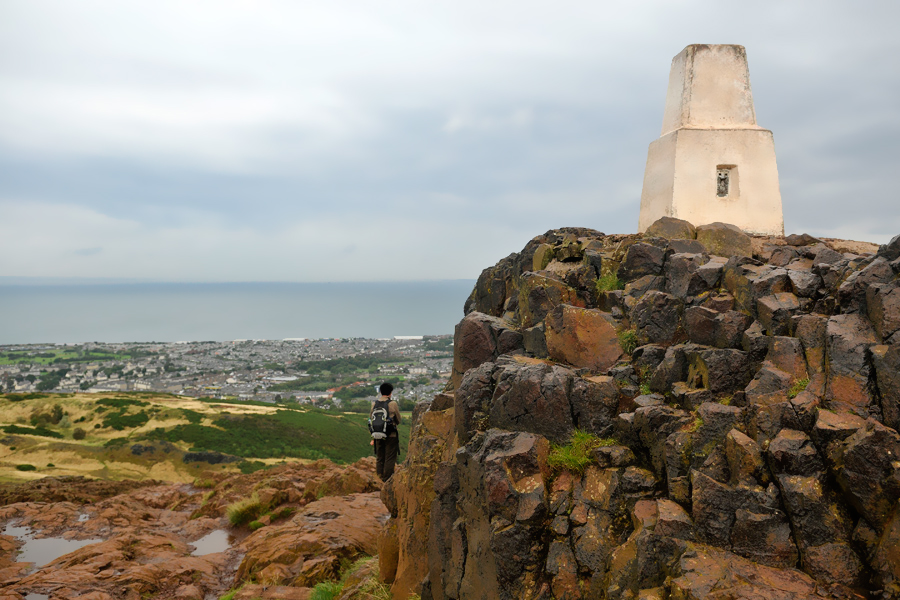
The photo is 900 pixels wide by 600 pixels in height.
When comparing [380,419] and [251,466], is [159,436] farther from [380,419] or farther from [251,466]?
[380,419]

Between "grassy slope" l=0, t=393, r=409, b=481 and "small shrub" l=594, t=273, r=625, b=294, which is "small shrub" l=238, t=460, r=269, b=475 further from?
"small shrub" l=594, t=273, r=625, b=294

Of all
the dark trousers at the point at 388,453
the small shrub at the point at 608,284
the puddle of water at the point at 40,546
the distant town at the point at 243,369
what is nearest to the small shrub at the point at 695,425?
the small shrub at the point at 608,284

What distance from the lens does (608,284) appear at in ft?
37.6

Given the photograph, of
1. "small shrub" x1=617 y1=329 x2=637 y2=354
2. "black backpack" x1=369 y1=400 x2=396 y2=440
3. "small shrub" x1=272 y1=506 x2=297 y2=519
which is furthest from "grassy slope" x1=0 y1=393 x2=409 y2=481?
"small shrub" x1=617 y1=329 x2=637 y2=354

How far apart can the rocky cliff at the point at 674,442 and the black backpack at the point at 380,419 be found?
309cm

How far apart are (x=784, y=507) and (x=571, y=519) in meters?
2.75

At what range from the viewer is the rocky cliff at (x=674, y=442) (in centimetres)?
608

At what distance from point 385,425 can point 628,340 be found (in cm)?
790

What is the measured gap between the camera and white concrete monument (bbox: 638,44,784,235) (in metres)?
15.3

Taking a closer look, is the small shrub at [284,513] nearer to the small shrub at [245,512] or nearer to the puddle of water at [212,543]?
the small shrub at [245,512]

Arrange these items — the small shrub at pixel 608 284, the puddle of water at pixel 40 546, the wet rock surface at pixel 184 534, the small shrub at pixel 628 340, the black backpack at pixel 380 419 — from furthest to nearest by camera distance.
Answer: the puddle of water at pixel 40 546 → the black backpack at pixel 380 419 → the wet rock surface at pixel 184 534 → the small shrub at pixel 608 284 → the small shrub at pixel 628 340

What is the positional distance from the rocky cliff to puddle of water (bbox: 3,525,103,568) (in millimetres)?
11655

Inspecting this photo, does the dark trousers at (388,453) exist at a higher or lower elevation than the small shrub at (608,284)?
lower

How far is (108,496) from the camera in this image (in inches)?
926
